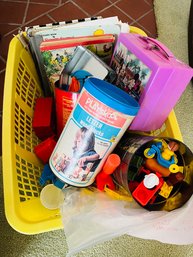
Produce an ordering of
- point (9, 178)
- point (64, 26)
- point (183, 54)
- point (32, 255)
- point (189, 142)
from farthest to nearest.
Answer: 1. point (183, 54)
2. point (189, 142)
3. point (32, 255)
4. point (64, 26)
5. point (9, 178)

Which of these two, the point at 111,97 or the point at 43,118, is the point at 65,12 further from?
the point at 111,97

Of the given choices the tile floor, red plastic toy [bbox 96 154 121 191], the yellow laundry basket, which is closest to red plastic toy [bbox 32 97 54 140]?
the yellow laundry basket

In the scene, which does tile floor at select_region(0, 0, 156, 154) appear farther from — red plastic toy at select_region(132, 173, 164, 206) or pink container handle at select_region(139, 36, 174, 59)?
red plastic toy at select_region(132, 173, 164, 206)

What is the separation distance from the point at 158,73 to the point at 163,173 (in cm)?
17

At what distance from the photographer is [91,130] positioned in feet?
1.53

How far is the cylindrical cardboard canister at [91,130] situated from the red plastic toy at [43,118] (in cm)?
10

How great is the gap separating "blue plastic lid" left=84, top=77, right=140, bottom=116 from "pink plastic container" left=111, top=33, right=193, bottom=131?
8 cm

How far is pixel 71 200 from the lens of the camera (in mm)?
529

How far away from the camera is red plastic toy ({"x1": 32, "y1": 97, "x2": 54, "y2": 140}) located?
0.61m

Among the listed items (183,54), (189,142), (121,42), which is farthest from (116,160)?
(183,54)

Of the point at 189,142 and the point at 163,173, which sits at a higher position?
the point at 163,173

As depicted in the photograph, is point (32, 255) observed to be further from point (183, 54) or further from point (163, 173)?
point (183, 54)

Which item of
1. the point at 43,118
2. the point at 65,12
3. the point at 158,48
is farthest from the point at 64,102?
the point at 65,12

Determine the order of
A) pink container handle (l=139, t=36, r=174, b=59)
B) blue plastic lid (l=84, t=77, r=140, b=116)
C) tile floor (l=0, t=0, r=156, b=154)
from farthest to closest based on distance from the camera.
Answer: tile floor (l=0, t=0, r=156, b=154) → pink container handle (l=139, t=36, r=174, b=59) → blue plastic lid (l=84, t=77, r=140, b=116)
